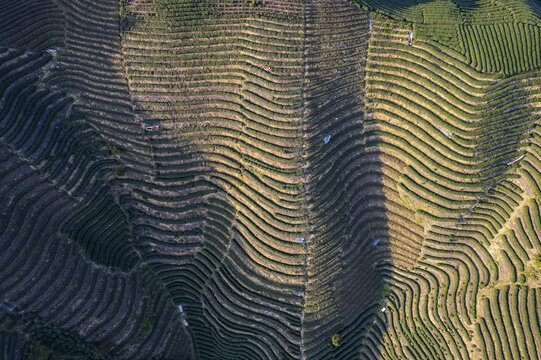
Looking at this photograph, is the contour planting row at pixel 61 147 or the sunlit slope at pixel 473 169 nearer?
the contour planting row at pixel 61 147

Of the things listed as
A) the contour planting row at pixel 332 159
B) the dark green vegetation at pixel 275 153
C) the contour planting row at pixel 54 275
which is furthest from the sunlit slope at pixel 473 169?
the contour planting row at pixel 54 275

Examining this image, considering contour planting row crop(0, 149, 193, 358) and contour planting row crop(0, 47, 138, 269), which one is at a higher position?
contour planting row crop(0, 47, 138, 269)

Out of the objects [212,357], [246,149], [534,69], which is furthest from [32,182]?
[534,69]

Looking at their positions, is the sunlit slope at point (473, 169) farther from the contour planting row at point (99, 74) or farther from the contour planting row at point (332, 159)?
the contour planting row at point (99, 74)

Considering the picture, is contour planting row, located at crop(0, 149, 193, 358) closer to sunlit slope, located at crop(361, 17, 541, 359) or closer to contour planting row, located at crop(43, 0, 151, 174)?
contour planting row, located at crop(43, 0, 151, 174)

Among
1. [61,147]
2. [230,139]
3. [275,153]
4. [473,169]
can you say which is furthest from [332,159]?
[61,147]

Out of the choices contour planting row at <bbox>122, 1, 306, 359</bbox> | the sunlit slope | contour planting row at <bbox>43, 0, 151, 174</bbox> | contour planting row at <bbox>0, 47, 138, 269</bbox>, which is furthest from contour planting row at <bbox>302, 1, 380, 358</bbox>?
contour planting row at <bbox>0, 47, 138, 269</bbox>

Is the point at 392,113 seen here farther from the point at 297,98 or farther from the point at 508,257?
the point at 508,257

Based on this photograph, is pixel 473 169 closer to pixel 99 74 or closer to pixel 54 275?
pixel 99 74

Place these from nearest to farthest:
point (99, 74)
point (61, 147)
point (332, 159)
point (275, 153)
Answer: point (61, 147) < point (275, 153) < point (99, 74) < point (332, 159)
